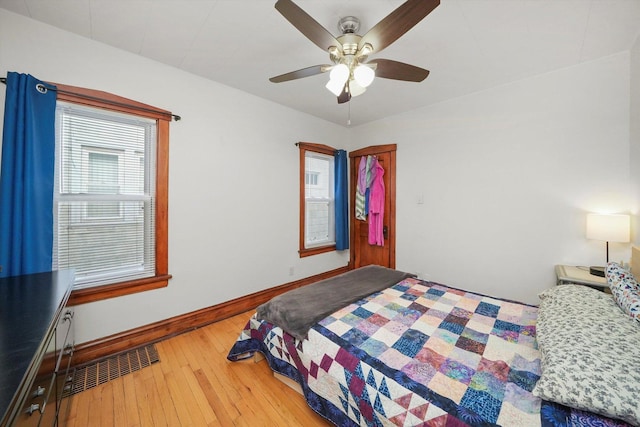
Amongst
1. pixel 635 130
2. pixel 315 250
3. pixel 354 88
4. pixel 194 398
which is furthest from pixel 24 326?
pixel 635 130

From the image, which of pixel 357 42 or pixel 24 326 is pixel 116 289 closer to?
pixel 24 326

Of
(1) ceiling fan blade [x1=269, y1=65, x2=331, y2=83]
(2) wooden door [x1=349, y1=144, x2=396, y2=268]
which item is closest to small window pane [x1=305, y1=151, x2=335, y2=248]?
(2) wooden door [x1=349, y1=144, x2=396, y2=268]

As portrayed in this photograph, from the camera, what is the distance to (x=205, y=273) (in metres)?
2.58

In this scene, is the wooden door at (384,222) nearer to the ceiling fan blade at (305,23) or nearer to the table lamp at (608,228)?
the table lamp at (608,228)

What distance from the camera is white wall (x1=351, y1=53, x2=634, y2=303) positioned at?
7.17ft

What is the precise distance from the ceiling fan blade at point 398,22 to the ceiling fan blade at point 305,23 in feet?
0.70

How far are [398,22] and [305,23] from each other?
19.6 inches

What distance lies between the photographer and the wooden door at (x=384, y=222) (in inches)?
144

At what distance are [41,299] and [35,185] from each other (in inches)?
37.6

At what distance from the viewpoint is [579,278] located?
200 cm

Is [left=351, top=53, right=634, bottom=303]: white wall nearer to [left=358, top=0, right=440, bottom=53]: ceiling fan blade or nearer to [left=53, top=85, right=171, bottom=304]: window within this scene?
[left=358, top=0, right=440, bottom=53]: ceiling fan blade

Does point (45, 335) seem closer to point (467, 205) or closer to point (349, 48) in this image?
point (349, 48)

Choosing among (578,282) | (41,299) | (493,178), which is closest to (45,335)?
(41,299)

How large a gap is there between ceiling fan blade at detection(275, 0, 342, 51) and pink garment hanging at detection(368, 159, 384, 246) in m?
2.38
